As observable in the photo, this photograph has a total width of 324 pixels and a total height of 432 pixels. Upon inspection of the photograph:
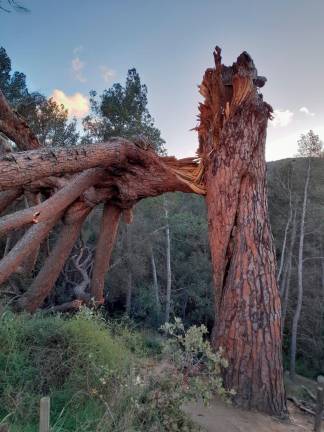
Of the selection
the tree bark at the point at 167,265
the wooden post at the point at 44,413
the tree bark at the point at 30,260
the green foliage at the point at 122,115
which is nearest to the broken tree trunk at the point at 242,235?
the tree bark at the point at 30,260

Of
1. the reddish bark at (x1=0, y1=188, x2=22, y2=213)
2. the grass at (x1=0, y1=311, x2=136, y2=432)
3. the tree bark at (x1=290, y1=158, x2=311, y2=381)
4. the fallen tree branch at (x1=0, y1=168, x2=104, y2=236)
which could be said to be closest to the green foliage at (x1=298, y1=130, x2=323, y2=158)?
the tree bark at (x1=290, y1=158, x2=311, y2=381)

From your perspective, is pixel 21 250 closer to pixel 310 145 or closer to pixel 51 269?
pixel 51 269

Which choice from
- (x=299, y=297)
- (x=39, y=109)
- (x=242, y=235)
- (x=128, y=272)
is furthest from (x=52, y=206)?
(x=299, y=297)

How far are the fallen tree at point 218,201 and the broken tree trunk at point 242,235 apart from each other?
0.05 feet

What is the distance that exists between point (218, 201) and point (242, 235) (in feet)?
2.26

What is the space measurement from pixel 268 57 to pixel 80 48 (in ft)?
12.8

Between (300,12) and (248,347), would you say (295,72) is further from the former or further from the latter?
(248,347)

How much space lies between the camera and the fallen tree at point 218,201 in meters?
5.17

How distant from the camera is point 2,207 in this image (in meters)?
6.70

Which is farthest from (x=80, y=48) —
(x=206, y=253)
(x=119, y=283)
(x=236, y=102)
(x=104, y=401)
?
(x=206, y=253)

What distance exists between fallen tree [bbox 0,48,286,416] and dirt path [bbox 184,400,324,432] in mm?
246

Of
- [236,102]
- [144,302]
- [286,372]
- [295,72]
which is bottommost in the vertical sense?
[286,372]

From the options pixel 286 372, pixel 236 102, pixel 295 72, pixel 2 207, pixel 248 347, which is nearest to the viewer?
pixel 248 347

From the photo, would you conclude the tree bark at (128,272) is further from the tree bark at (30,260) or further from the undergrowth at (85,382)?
the undergrowth at (85,382)
